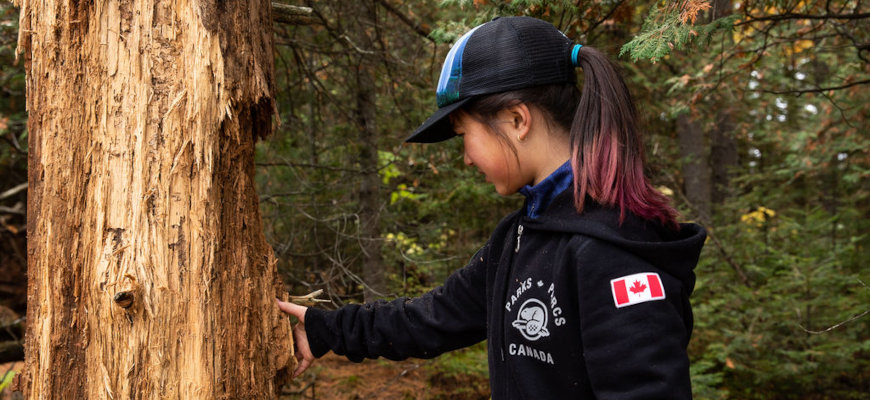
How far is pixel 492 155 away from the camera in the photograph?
6.03 feet

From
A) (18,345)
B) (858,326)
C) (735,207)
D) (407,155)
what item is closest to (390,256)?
(407,155)

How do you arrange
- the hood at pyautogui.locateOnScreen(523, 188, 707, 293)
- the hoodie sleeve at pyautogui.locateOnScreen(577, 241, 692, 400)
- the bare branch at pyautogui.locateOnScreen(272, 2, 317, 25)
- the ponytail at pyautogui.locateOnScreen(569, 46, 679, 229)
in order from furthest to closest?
the bare branch at pyautogui.locateOnScreen(272, 2, 317, 25) → the ponytail at pyautogui.locateOnScreen(569, 46, 679, 229) → the hood at pyautogui.locateOnScreen(523, 188, 707, 293) → the hoodie sleeve at pyautogui.locateOnScreen(577, 241, 692, 400)

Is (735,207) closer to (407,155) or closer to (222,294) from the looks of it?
(407,155)

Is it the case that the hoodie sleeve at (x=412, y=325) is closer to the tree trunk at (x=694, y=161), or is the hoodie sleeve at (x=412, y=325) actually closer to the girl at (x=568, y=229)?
the girl at (x=568, y=229)

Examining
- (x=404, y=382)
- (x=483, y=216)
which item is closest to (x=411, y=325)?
(x=404, y=382)

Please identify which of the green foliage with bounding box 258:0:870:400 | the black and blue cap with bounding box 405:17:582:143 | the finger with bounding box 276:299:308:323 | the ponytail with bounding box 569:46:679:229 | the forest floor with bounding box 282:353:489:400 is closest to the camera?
the ponytail with bounding box 569:46:679:229

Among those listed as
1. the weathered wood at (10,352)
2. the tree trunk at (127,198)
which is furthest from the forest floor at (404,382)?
the tree trunk at (127,198)

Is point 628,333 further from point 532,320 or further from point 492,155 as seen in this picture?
point 492,155

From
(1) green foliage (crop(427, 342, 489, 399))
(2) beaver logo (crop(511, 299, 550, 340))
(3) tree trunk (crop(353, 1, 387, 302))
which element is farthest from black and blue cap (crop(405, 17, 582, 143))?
(1) green foliage (crop(427, 342, 489, 399))

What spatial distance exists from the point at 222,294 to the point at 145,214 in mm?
324

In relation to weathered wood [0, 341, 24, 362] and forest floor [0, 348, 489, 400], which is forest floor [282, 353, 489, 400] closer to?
forest floor [0, 348, 489, 400]

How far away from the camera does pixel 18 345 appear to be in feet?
17.8

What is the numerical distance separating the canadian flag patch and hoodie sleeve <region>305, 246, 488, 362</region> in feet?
2.51

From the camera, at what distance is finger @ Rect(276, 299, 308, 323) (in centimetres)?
206
